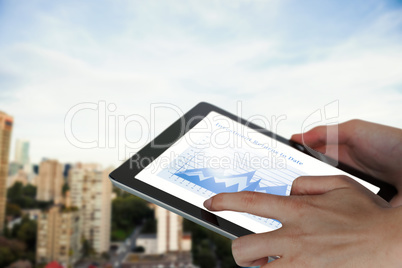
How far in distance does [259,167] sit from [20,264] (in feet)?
15.2

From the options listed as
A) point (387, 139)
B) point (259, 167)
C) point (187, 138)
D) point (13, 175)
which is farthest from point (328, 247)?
point (13, 175)

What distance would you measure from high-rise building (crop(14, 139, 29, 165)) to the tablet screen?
3.84 metres

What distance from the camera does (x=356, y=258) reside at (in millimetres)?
487

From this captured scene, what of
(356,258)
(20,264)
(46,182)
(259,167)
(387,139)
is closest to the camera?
(356,258)

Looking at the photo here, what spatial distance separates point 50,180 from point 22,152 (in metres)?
0.50

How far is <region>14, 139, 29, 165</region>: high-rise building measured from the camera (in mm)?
4242

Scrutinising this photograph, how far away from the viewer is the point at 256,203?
1.80ft

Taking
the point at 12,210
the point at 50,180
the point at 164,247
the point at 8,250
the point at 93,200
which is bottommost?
the point at 8,250

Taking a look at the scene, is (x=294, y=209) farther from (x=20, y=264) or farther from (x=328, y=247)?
(x=20, y=264)

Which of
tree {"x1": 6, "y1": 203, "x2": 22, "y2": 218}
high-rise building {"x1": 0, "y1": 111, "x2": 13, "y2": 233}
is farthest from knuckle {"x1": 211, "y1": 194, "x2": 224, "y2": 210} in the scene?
tree {"x1": 6, "y1": 203, "x2": 22, "y2": 218}

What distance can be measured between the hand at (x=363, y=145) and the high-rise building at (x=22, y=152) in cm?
390

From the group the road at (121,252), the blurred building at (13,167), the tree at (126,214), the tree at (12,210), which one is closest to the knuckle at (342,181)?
the tree at (126,214)

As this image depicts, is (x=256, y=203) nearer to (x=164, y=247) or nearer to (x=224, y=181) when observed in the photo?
(x=224, y=181)

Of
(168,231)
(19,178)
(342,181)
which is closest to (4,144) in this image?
(19,178)
